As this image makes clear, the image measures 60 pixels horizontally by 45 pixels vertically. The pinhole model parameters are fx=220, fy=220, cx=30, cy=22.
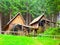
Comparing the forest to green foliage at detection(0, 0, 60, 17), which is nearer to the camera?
the forest

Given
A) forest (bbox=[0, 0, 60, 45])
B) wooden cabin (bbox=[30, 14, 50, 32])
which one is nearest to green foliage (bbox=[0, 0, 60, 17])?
forest (bbox=[0, 0, 60, 45])

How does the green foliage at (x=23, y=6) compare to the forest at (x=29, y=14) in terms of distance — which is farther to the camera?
the green foliage at (x=23, y=6)

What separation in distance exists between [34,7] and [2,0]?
381 inches

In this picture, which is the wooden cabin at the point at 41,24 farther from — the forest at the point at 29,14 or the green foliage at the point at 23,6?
the green foliage at the point at 23,6

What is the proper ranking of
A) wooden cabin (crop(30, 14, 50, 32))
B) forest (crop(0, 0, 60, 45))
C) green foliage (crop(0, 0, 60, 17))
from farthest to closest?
green foliage (crop(0, 0, 60, 17)) < wooden cabin (crop(30, 14, 50, 32)) < forest (crop(0, 0, 60, 45))

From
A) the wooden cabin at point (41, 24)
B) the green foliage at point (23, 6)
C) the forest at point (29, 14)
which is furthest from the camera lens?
the green foliage at point (23, 6)

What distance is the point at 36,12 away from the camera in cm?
5709

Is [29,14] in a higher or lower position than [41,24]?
higher

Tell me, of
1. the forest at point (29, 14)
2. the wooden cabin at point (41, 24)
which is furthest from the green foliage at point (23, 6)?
the wooden cabin at point (41, 24)

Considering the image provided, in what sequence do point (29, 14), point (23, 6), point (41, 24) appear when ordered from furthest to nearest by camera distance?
point (29, 14), point (23, 6), point (41, 24)

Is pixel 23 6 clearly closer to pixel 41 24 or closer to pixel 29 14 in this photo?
pixel 29 14

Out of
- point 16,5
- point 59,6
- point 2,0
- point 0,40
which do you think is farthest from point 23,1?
point 0,40

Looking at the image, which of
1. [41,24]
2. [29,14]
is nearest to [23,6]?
[29,14]

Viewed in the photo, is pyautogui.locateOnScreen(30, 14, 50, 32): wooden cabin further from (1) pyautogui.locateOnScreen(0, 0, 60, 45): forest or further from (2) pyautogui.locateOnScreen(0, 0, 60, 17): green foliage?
(2) pyautogui.locateOnScreen(0, 0, 60, 17): green foliage
